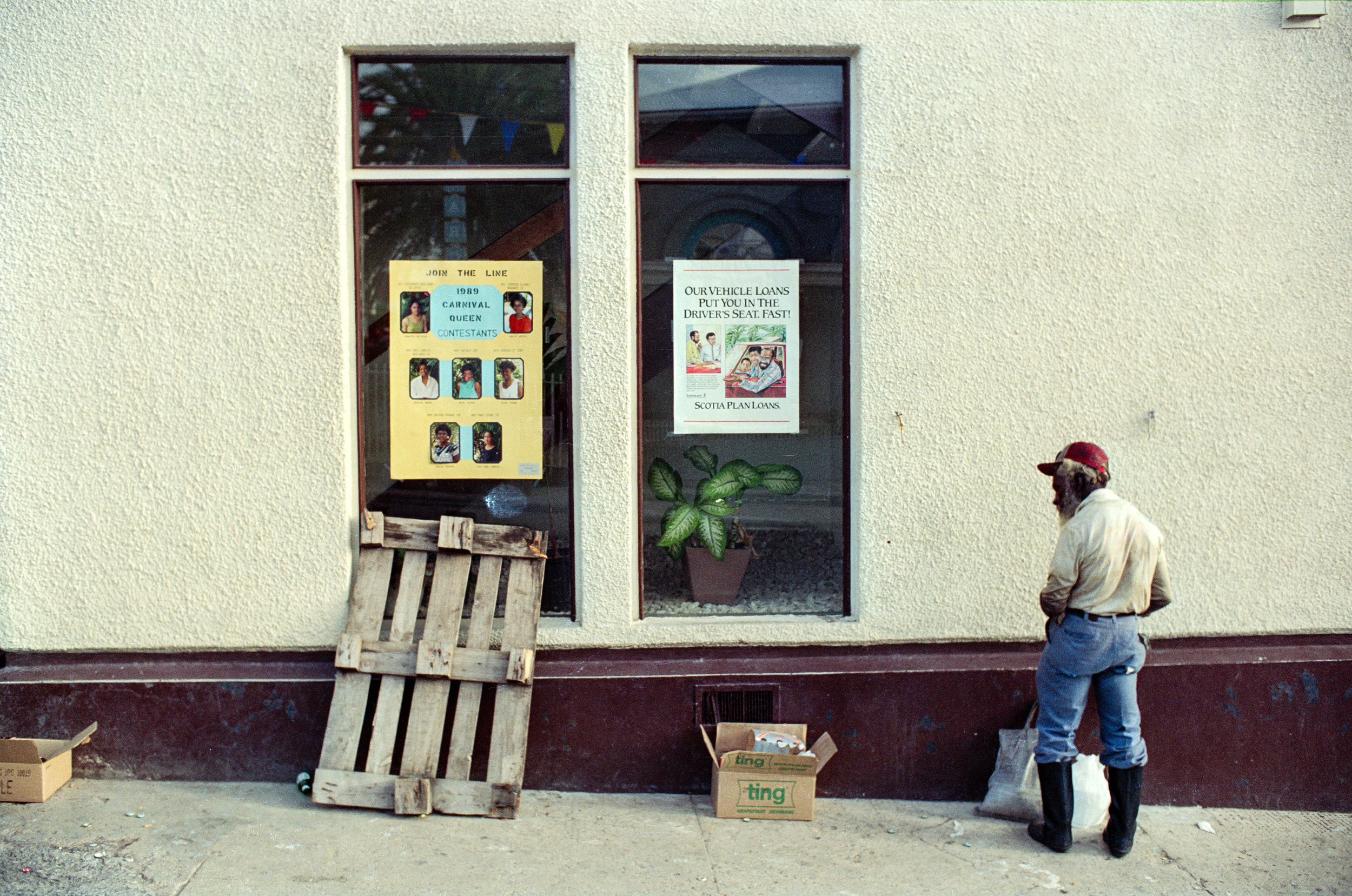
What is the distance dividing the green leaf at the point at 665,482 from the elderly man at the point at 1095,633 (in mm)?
1659

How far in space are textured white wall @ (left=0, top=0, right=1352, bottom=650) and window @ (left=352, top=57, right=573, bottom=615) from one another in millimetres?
153

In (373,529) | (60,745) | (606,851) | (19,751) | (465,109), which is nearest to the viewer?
(606,851)

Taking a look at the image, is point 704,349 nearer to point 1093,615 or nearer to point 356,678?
point 1093,615

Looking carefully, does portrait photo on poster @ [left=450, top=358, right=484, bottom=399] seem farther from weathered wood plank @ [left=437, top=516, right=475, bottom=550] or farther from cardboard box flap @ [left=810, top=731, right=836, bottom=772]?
cardboard box flap @ [left=810, top=731, right=836, bottom=772]

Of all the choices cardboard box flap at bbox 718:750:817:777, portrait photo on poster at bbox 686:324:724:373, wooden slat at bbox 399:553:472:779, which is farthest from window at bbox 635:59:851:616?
wooden slat at bbox 399:553:472:779

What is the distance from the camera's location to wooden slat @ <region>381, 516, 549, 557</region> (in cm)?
458

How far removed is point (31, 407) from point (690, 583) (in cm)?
315

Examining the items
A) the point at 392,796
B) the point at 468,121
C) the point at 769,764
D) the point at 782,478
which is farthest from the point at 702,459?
the point at 392,796

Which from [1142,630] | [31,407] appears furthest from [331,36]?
[1142,630]

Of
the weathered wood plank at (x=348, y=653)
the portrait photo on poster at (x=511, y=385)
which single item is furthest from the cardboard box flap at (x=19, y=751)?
the portrait photo on poster at (x=511, y=385)

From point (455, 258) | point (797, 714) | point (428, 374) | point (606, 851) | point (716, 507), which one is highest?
point (455, 258)

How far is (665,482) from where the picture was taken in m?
4.80

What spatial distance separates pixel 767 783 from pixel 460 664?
146 centimetres

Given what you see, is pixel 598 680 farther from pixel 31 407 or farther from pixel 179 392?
pixel 31 407
